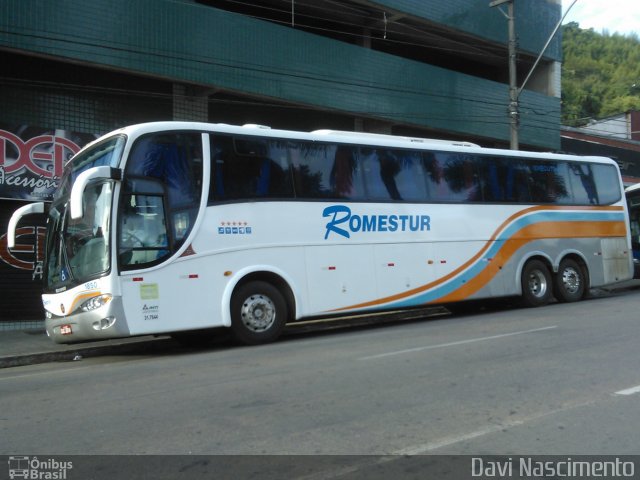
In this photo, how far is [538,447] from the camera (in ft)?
15.4

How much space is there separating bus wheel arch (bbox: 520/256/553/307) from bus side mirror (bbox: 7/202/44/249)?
10.4 metres

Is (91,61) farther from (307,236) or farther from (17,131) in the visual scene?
(307,236)

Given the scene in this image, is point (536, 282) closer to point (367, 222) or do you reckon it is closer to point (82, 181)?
point (367, 222)

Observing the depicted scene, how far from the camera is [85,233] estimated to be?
9.28 metres

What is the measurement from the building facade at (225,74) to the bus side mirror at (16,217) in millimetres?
602

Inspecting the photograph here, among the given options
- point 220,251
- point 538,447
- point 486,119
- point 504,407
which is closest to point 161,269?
point 220,251

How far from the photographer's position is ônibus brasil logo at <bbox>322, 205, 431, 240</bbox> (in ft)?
A: 37.1

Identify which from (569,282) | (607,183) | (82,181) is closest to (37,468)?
(82,181)

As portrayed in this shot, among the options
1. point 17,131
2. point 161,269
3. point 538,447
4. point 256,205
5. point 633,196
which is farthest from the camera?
point 633,196

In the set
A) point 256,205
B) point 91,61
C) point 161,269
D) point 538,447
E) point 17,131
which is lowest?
point 538,447

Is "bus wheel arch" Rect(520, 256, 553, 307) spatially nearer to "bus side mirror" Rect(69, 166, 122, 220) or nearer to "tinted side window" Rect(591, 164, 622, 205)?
"tinted side window" Rect(591, 164, 622, 205)

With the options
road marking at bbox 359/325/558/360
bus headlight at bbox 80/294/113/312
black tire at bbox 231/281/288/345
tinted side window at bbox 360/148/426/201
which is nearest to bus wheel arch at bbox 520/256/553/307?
tinted side window at bbox 360/148/426/201

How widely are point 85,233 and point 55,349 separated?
278 cm

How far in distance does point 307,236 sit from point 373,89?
30.5 ft
